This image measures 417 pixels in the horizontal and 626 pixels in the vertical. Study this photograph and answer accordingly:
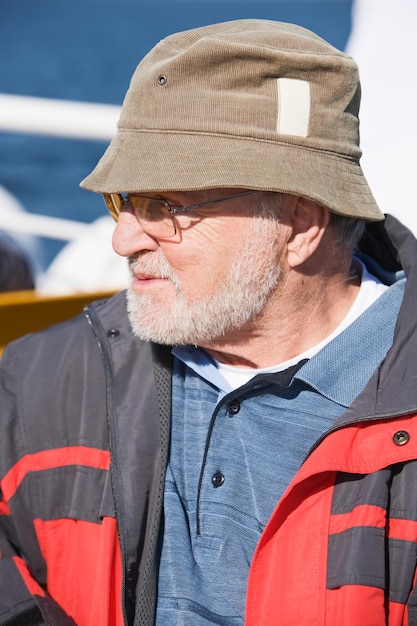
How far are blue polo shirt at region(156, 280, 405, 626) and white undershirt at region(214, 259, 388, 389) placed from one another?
5 cm

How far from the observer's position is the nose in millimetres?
2012

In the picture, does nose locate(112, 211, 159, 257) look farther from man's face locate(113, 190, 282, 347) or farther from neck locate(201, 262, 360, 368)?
neck locate(201, 262, 360, 368)

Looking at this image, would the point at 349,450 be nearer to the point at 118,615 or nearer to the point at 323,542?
the point at 323,542

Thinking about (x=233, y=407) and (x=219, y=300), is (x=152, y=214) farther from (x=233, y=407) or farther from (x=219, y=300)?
(x=233, y=407)

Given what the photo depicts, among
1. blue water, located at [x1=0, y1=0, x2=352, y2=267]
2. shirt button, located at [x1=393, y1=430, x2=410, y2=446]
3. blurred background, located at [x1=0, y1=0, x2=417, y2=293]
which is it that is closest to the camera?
shirt button, located at [x1=393, y1=430, x2=410, y2=446]

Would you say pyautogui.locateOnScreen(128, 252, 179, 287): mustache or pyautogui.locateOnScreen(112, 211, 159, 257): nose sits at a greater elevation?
pyautogui.locateOnScreen(112, 211, 159, 257): nose

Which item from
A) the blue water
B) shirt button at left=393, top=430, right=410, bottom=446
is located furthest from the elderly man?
the blue water

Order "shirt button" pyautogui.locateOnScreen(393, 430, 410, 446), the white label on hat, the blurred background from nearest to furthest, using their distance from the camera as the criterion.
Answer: "shirt button" pyautogui.locateOnScreen(393, 430, 410, 446), the white label on hat, the blurred background

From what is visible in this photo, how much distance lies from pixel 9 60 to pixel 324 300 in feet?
165

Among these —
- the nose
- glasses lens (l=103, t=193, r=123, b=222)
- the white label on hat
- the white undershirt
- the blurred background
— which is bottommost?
the white undershirt

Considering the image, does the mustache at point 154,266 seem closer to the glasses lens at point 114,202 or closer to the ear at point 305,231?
the glasses lens at point 114,202

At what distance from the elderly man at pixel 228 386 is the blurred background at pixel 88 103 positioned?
779 mm

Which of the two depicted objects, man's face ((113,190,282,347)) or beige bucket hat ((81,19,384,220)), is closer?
beige bucket hat ((81,19,384,220))

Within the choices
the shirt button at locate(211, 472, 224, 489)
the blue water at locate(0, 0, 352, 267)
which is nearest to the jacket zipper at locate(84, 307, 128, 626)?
the shirt button at locate(211, 472, 224, 489)
